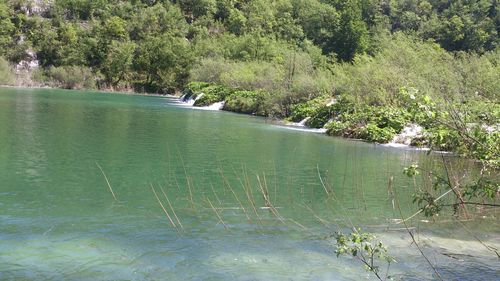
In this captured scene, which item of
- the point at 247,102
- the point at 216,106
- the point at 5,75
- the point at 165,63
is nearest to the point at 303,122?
the point at 247,102

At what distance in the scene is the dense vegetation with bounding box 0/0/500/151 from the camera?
4138cm

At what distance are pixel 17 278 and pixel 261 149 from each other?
17.8 meters

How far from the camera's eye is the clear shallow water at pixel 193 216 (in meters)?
9.55

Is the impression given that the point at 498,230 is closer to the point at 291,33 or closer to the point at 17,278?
the point at 17,278

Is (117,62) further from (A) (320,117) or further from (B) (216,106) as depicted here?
(A) (320,117)

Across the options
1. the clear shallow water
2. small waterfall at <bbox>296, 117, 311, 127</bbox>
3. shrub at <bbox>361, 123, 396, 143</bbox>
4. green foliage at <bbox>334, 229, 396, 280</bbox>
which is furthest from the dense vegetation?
green foliage at <bbox>334, 229, 396, 280</bbox>

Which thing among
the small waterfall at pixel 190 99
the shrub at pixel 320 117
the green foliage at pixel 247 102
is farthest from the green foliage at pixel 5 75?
the shrub at pixel 320 117

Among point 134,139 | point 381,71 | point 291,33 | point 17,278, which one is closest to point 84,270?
point 17,278

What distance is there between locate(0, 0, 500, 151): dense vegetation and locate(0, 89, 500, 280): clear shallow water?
54.4 ft

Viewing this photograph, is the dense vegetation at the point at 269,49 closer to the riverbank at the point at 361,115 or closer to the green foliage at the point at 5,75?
the riverbank at the point at 361,115

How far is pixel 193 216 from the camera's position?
1287cm

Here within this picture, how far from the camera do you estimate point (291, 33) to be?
4417 inches

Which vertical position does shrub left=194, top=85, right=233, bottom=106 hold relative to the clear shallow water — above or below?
above

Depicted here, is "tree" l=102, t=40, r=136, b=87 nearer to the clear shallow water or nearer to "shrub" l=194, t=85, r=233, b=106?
"shrub" l=194, t=85, r=233, b=106
